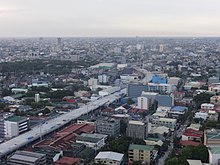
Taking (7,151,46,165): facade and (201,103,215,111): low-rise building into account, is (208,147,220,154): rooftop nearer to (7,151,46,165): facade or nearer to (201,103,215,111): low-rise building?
(7,151,46,165): facade

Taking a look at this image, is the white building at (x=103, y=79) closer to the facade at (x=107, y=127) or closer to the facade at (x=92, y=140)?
the facade at (x=107, y=127)

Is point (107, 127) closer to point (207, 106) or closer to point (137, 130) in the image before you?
point (137, 130)

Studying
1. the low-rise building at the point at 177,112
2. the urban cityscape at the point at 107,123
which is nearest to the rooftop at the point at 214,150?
the urban cityscape at the point at 107,123

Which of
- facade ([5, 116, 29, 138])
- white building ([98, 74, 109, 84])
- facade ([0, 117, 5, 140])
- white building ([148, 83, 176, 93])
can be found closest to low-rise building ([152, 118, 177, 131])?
facade ([5, 116, 29, 138])

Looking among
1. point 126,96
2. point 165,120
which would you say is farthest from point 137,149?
point 126,96

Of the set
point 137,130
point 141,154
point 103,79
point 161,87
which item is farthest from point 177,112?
point 103,79
